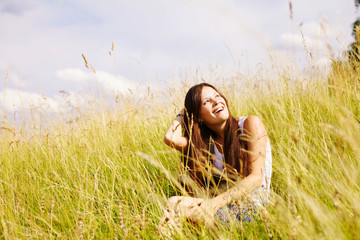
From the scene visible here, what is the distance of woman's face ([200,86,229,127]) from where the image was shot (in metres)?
2.64

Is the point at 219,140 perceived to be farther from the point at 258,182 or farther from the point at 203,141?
the point at 258,182

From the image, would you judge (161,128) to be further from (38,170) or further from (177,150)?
(38,170)

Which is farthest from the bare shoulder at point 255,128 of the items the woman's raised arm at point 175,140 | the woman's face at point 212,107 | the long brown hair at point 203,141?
the woman's raised arm at point 175,140

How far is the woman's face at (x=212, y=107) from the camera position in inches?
104

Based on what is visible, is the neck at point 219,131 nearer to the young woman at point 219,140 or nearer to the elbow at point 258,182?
the young woman at point 219,140

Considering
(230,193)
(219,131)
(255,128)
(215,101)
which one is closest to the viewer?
(230,193)

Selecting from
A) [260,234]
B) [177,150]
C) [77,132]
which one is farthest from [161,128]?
[260,234]

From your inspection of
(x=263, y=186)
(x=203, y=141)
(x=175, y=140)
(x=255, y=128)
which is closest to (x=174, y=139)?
(x=175, y=140)

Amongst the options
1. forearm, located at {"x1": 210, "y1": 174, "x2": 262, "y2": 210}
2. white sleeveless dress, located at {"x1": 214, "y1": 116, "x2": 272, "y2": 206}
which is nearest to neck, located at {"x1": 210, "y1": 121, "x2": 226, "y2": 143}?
white sleeveless dress, located at {"x1": 214, "y1": 116, "x2": 272, "y2": 206}

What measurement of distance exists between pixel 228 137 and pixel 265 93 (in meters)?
1.61

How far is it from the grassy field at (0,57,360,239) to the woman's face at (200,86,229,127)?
0.41 meters

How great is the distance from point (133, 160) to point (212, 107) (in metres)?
0.86

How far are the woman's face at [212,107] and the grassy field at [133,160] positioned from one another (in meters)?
0.41

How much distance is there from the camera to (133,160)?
2.93 metres
